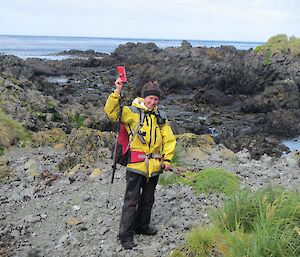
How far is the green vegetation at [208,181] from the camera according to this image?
718 cm

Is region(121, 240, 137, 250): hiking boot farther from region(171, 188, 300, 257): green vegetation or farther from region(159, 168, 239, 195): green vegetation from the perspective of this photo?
region(159, 168, 239, 195): green vegetation

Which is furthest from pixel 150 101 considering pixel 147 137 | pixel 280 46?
pixel 280 46

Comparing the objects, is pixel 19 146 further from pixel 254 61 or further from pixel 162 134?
pixel 254 61

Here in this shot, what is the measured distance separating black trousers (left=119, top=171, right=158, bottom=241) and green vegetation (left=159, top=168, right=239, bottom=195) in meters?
1.71

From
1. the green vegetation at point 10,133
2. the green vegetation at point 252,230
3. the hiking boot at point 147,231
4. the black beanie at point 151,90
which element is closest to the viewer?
the green vegetation at point 252,230

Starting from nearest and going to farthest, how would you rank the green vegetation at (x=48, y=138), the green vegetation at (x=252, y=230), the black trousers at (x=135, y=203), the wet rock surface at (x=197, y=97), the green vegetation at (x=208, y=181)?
the green vegetation at (x=252, y=230), the black trousers at (x=135, y=203), the green vegetation at (x=208, y=181), the green vegetation at (x=48, y=138), the wet rock surface at (x=197, y=97)

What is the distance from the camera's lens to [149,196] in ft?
18.5

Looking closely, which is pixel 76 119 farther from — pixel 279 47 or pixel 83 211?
pixel 279 47

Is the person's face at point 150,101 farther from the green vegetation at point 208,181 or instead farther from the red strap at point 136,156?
the green vegetation at point 208,181

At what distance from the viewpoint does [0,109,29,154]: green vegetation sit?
10966mm

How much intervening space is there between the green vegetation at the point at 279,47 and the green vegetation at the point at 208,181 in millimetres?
29714

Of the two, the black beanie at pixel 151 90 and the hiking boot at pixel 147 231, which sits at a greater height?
the black beanie at pixel 151 90

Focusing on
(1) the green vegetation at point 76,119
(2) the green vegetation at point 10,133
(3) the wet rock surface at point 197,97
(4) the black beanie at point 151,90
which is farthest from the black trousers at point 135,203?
(1) the green vegetation at point 76,119

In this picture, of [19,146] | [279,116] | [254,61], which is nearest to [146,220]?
[19,146]
